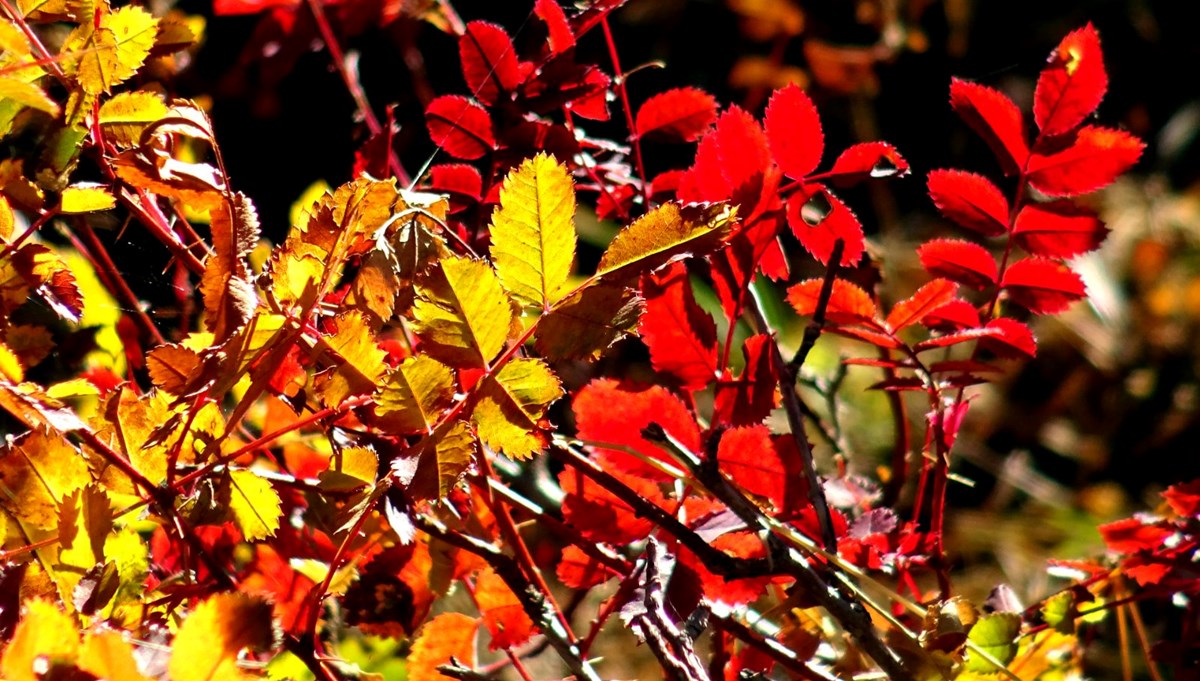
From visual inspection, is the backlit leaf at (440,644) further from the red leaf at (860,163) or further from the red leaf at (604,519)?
the red leaf at (860,163)

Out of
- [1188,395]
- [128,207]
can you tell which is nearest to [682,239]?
[128,207]

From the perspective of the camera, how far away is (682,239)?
1.50ft

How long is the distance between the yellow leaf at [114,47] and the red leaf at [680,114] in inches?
11.6

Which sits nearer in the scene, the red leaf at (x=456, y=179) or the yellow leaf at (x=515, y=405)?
the yellow leaf at (x=515, y=405)

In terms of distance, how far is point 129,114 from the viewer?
534 mm

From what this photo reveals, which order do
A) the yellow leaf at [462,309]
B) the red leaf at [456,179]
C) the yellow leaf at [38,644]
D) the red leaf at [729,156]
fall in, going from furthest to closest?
the red leaf at [456,179]
the red leaf at [729,156]
the yellow leaf at [462,309]
the yellow leaf at [38,644]

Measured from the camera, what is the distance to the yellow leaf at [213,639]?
38cm

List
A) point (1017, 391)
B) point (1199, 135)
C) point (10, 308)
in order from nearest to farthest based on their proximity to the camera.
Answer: point (10, 308) → point (1017, 391) → point (1199, 135)

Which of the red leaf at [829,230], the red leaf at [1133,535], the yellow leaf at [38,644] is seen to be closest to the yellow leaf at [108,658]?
the yellow leaf at [38,644]

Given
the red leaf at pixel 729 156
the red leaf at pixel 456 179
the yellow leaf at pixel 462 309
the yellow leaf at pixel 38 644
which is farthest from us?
the red leaf at pixel 456 179

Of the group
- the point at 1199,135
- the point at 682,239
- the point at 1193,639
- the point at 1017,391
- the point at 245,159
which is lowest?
the point at 1017,391

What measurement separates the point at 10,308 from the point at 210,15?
1.32 m

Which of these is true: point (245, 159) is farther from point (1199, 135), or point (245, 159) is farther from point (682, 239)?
point (1199, 135)

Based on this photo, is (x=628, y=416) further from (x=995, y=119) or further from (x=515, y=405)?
(x=995, y=119)
